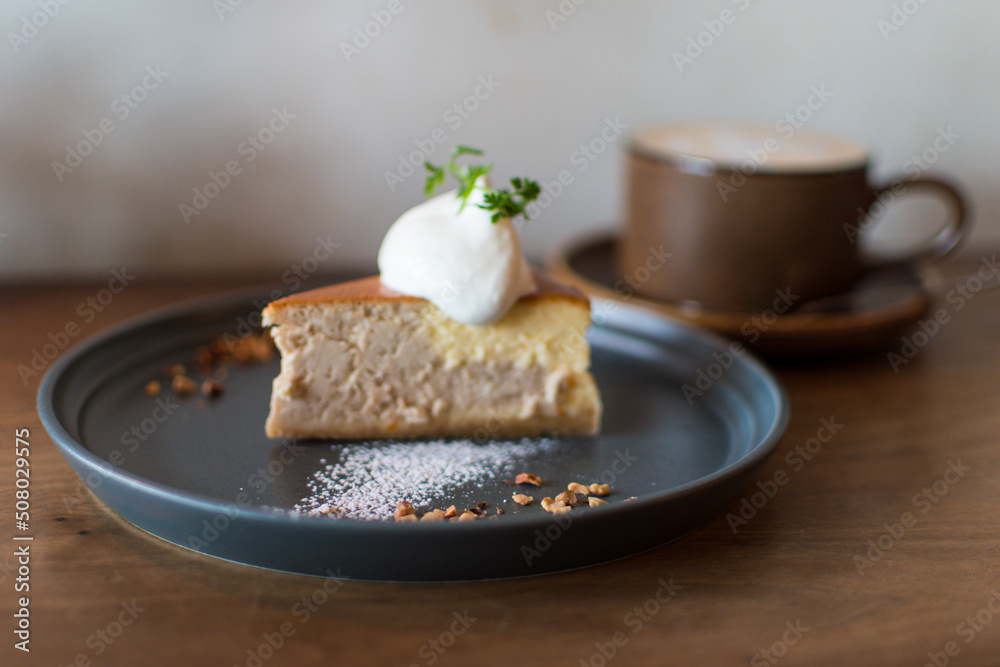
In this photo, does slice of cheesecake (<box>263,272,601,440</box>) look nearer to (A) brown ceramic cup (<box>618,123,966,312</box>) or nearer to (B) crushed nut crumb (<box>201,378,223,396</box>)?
(B) crushed nut crumb (<box>201,378,223,396</box>)

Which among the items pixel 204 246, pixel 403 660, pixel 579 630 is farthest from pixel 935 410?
pixel 204 246

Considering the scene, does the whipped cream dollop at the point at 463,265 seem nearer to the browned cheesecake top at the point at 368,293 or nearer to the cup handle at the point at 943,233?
the browned cheesecake top at the point at 368,293

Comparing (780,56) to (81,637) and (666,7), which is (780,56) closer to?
(666,7)

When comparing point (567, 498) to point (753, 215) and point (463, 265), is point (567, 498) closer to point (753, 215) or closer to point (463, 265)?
point (463, 265)

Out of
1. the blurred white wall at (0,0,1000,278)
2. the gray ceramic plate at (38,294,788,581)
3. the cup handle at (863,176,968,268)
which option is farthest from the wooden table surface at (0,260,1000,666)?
the blurred white wall at (0,0,1000,278)

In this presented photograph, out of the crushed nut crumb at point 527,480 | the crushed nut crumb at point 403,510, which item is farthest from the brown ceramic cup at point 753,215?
the crushed nut crumb at point 403,510

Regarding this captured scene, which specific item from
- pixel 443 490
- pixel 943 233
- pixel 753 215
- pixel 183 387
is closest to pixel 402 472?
pixel 443 490
